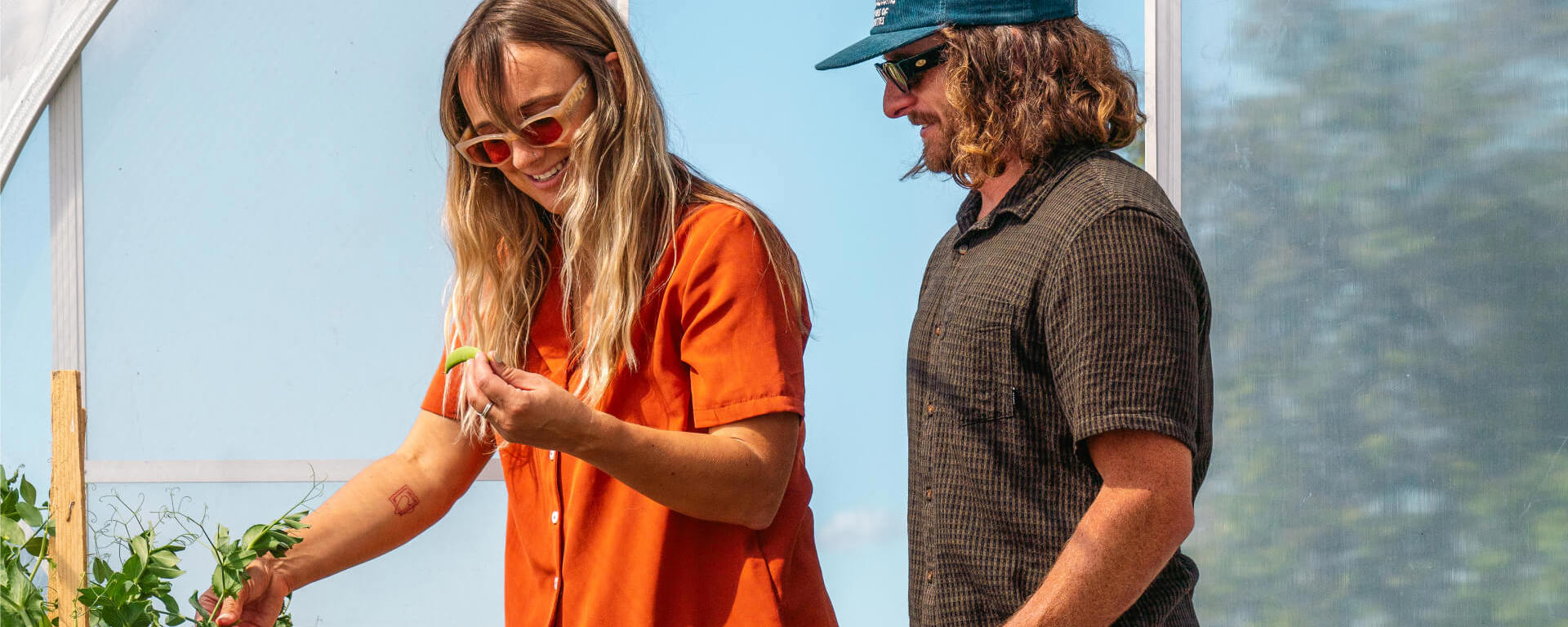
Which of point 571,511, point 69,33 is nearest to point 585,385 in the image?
point 571,511

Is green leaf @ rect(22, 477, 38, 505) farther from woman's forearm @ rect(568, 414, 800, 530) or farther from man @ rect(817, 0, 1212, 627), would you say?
man @ rect(817, 0, 1212, 627)

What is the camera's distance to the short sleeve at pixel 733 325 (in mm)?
1372

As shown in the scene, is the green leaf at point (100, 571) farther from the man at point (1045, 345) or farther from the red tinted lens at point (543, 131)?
the man at point (1045, 345)

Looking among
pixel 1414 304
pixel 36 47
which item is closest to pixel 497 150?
pixel 36 47

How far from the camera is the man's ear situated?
1516 mm

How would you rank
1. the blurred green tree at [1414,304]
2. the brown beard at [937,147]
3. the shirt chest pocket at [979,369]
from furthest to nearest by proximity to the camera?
the blurred green tree at [1414,304], the brown beard at [937,147], the shirt chest pocket at [979,369]

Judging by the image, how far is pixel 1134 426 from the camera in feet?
3.77

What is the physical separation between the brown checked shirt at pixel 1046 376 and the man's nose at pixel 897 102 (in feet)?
0.66

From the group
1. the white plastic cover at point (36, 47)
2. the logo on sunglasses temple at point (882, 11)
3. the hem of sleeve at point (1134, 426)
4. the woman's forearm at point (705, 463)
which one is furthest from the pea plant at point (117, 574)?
the white plastic cover at point (36, 47)

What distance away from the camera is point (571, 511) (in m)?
1.46

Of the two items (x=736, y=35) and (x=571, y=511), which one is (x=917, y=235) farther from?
(x=571, y=511)

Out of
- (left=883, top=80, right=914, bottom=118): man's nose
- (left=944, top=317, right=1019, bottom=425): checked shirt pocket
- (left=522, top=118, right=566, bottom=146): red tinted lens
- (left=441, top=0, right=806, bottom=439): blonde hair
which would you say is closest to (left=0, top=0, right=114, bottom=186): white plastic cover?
(left=441, top=0, right=806, bottom=439): blonde hair

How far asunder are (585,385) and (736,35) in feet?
3.89

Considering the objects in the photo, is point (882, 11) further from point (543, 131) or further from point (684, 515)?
point (684, 515)
